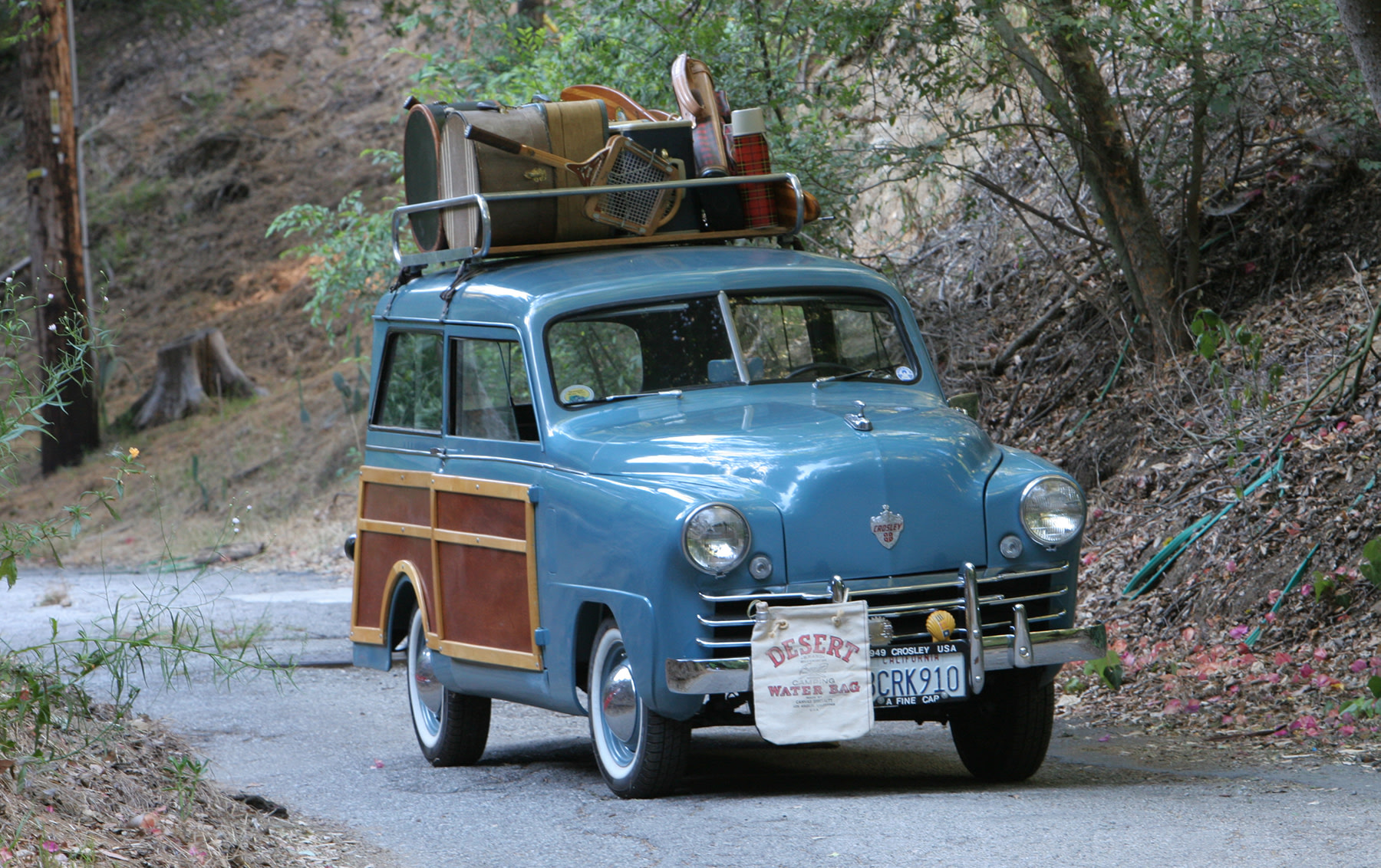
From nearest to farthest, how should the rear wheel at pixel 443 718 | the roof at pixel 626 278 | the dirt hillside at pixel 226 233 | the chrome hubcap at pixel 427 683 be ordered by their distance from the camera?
the roof at pixel 626 278 < the rear wheel at pixel 443 718 < the chrome hubcap at pixel 427 683 < the dirt hillside at pixel 226 233

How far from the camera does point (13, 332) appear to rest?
481 cm

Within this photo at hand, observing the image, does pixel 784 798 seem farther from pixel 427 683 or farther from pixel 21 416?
pixel 21 416

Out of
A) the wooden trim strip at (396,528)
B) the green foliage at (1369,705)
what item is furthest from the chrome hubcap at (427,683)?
the green foliage at (1369,705)

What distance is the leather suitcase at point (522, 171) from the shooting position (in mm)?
7445

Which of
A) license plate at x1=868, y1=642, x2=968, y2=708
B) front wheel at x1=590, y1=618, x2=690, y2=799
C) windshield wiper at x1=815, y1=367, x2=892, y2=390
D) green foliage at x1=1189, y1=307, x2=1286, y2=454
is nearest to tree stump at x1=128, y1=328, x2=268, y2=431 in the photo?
green foliage at x1=1189, y1=307, x2=1286, y2=454

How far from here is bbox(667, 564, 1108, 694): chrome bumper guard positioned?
554cm

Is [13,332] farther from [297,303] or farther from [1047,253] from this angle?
[297,303]

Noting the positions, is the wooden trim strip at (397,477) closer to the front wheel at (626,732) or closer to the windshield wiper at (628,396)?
the windshield wiper at (628,396)

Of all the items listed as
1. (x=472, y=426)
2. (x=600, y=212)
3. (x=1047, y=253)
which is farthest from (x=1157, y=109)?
(x=472, y=426)

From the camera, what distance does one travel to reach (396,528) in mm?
7746

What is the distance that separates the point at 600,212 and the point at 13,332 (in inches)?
133

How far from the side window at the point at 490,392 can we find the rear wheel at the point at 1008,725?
7.14 feet

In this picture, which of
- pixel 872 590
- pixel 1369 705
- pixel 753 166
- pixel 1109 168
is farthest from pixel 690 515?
pixel 1109 168

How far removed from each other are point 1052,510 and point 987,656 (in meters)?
0.63
